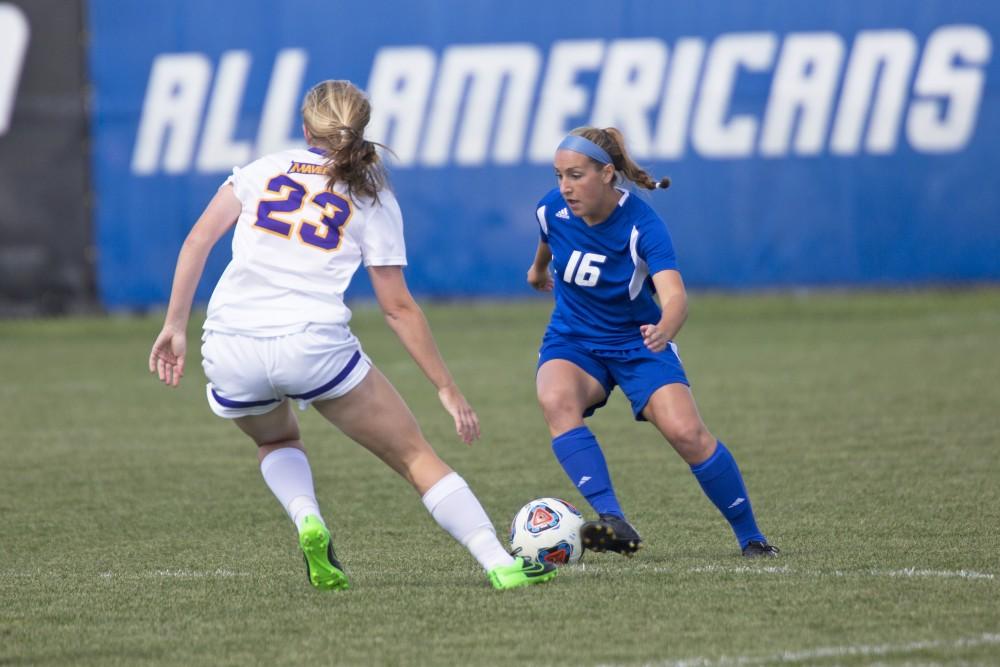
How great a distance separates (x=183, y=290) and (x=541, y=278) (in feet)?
6.61

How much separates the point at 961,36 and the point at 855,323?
11.0 ft

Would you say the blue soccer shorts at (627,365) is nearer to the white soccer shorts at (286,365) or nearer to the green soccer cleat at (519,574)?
the green soccer cleat at (519,574)

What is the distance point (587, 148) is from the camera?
19.1 ft

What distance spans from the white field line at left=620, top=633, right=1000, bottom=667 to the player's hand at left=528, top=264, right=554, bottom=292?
2.55 metres

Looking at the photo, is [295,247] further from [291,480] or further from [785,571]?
[785,571]

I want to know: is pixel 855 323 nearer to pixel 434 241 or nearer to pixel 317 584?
pixel 434 241

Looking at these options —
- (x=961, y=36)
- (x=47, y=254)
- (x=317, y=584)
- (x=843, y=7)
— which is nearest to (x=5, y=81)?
(x=47, y=254)

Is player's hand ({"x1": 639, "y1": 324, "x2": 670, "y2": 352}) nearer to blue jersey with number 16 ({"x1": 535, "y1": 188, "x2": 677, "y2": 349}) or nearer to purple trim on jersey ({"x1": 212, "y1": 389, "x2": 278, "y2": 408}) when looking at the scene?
blue jersey with number 16 ({"x1": 535, "y1": 188, "x2": 677, "y2": 349})

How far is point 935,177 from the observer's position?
653 inches

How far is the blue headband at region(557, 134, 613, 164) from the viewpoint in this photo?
19.0 feet

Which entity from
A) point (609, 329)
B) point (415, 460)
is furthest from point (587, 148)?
point (415, 460)

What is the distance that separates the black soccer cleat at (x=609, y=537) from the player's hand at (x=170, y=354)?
1.52m

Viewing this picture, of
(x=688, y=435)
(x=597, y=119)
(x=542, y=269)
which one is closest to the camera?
(x=688, y=435)

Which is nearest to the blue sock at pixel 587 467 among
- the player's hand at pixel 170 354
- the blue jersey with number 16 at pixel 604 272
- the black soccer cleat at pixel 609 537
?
the black soccer cleat at pixel 609 537
